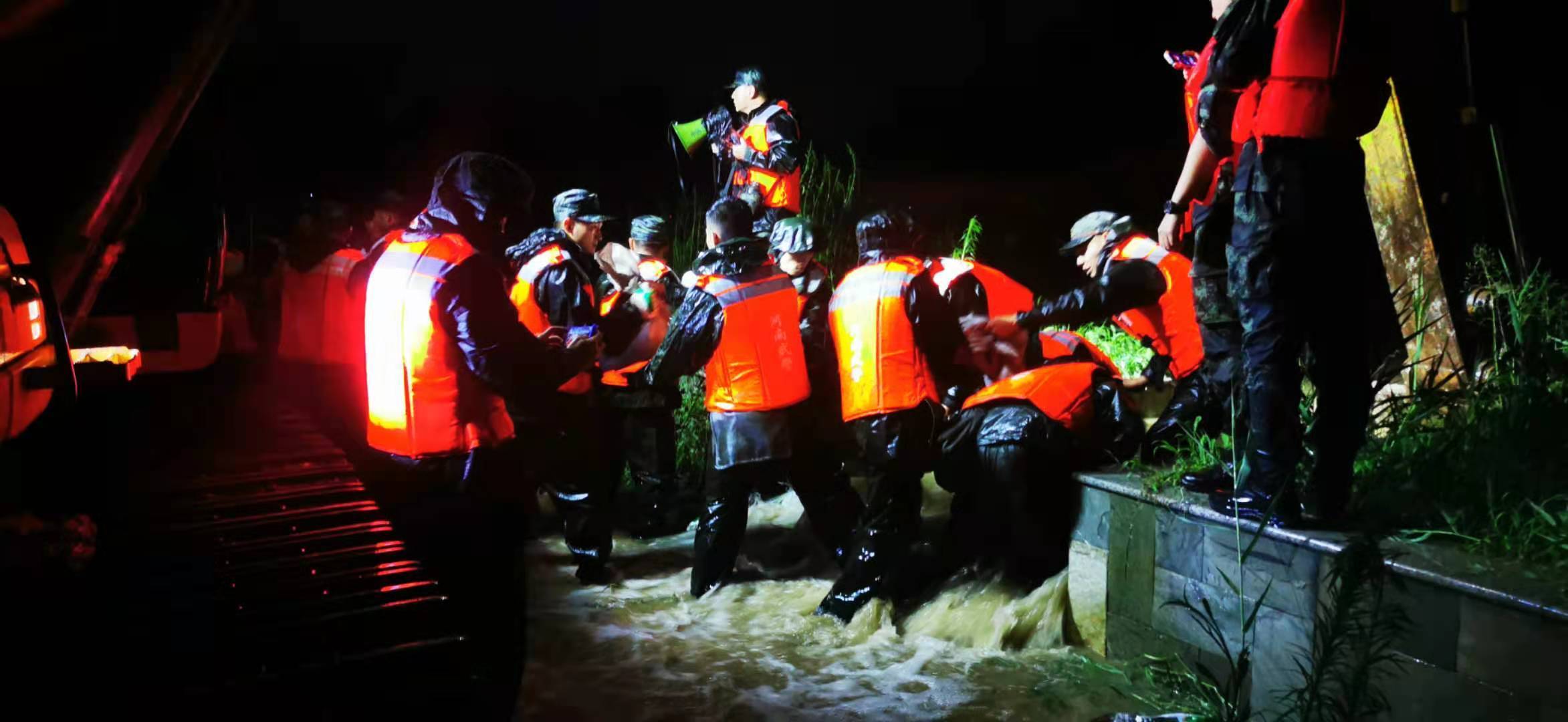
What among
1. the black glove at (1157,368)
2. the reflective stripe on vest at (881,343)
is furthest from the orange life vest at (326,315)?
the black glove at (1157,368)

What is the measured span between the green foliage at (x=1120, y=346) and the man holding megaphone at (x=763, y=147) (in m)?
2.69

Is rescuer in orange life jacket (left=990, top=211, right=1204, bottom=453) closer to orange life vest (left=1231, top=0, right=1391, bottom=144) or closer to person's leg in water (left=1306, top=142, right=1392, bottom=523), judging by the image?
person's leg in water (left=1306, top=142, right=1392, bottom=523)

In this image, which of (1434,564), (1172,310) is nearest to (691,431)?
(1172,310)

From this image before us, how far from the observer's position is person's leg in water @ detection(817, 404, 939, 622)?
500 centimetres

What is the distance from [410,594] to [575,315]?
4089mm

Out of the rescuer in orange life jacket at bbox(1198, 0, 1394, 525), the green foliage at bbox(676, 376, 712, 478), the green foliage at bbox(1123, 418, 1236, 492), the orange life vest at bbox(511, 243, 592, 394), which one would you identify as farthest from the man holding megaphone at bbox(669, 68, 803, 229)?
the rescuer in orange life jacket at bbox(1198, 0, 1394, 525)

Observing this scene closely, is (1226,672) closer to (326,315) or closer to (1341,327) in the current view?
(1341,327)

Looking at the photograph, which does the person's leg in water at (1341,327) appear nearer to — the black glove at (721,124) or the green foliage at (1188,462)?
the green foliage at (1188,462)

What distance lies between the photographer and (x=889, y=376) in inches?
196

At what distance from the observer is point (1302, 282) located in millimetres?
3076

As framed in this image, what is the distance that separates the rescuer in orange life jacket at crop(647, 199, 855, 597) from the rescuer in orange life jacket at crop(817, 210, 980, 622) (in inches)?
14.4

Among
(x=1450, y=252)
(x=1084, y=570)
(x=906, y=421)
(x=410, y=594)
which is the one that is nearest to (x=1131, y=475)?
(x=1084, y=570)

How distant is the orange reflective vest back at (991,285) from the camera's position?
4977 millimetres

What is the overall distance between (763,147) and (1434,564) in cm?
599
